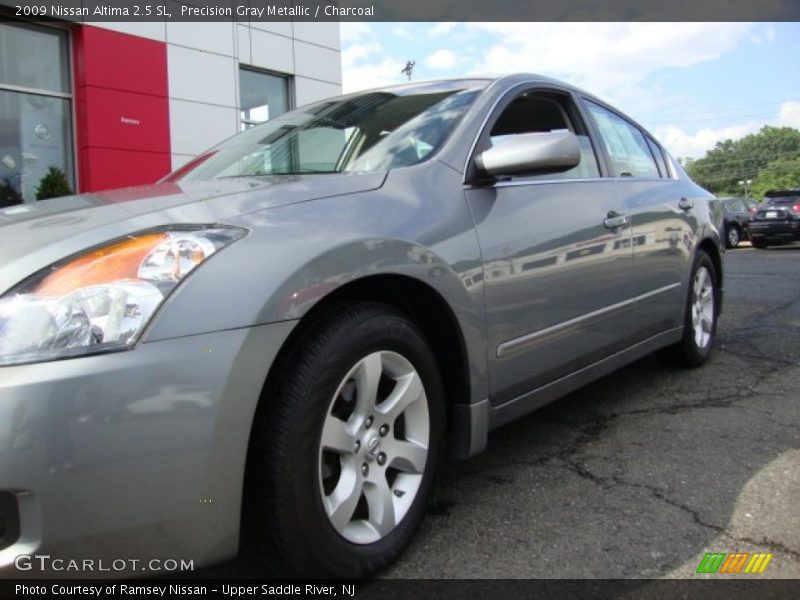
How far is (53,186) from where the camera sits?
812 centimetres

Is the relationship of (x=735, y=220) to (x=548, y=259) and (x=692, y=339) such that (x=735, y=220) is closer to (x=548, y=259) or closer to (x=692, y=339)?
(x=692, y=339)

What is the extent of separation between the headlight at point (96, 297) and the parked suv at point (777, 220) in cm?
1868

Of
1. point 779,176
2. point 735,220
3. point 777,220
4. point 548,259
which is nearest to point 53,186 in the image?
point 548,259

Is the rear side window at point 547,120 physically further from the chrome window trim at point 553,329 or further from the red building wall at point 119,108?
the red building wall at point 119,108

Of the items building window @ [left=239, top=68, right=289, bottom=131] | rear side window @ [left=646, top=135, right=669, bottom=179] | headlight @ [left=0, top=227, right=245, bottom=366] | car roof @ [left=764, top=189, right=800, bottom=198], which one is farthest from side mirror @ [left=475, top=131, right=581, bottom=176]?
car roof @ [left=764, top=189, right=800, bottom=198]

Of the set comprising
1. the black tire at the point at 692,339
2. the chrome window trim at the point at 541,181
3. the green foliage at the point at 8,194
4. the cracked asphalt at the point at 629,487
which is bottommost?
the cracked asphalt at the point at 629,487

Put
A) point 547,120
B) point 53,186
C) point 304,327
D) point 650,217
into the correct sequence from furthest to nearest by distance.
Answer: point 53,186
point 650,217
point 547,120
point 304,327

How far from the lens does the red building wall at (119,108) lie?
8711mm

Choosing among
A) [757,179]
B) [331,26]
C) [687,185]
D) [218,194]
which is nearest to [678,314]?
[687,185]

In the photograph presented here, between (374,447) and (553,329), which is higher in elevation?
(553,329)

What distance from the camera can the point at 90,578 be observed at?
1.51m

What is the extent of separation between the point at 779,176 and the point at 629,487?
3897 inches

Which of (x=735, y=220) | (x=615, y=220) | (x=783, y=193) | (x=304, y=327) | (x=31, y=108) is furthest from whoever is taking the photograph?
(x=735, y=220)

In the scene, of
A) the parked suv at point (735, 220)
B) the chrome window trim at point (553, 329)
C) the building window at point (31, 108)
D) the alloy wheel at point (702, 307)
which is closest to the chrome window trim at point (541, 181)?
the chrome window trim at point (553, 329)
